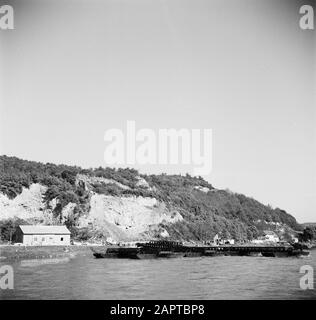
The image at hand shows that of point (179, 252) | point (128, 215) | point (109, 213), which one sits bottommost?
point (179, 252)

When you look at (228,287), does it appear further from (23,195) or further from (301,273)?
(23,195)

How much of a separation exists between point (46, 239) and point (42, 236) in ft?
2.25

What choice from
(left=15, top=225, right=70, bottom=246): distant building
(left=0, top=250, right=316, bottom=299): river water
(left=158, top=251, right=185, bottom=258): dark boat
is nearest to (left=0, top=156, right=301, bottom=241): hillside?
(left=15, top=225, right=70, bottom=246): distant building

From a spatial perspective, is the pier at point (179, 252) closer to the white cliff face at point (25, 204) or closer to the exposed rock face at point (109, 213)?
the exposed rock face at point (109, 213)

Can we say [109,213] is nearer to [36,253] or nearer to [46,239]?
[46,239]

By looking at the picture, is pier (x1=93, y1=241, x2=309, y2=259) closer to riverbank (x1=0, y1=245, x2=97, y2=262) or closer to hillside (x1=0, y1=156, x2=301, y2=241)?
riverbank (x1=0, y1=245, x2=97, y2=262)

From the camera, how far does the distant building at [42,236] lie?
193 ft

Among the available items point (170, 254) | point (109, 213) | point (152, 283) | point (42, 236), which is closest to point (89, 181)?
point (109, 213)

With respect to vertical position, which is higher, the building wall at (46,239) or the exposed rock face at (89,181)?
the exposed rock face at (89,181)

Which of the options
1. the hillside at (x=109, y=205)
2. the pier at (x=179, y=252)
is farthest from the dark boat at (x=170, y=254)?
the hillside at (x=109, y=205)

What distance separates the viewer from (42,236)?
59688mm

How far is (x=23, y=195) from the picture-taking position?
7150 cm

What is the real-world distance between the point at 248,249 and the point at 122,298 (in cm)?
3866

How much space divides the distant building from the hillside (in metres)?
4.26
